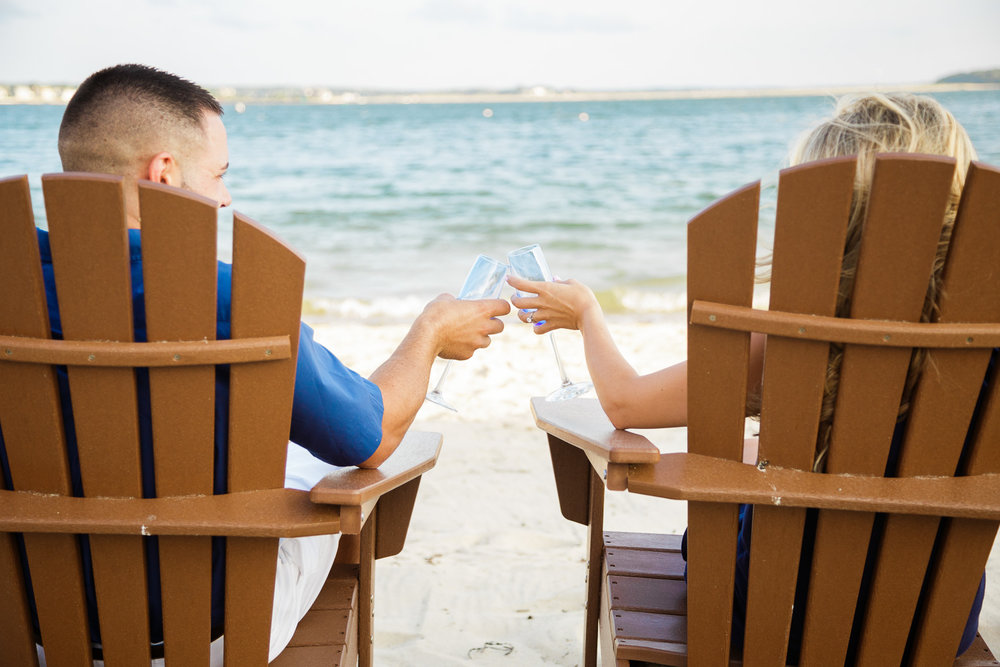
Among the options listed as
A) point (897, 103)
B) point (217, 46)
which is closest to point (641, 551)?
point (897, 103)

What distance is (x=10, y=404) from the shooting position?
4.77ft

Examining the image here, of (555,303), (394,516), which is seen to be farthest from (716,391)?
(394,516)

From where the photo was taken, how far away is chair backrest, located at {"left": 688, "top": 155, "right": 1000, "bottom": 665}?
1.38 metres

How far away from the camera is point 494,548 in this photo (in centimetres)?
360

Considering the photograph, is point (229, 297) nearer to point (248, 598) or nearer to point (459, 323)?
point (248, 598)

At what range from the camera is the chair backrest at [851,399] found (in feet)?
4.53

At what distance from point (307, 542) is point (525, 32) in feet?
185

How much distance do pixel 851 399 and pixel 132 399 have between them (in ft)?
4.23

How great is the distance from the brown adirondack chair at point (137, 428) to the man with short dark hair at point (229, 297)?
0.18 ft

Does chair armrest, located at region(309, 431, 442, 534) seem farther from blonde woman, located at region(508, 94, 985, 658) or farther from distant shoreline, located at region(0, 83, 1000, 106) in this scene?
distant shoreline, located at region(0, 83, 1000, 106)

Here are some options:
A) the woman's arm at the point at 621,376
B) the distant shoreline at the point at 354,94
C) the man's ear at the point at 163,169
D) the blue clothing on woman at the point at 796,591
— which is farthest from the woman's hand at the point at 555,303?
the distant shoreline at the point at 354,94

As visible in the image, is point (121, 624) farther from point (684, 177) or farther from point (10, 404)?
point (684, 177)

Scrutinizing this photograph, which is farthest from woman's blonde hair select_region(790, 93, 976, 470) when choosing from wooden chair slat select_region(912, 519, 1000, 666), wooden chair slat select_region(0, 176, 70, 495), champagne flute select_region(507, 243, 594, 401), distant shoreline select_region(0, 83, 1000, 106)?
distant shoreline select_region(0, 83, 1000, 106)

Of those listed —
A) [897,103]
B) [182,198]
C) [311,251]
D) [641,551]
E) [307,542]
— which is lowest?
[311,251]
